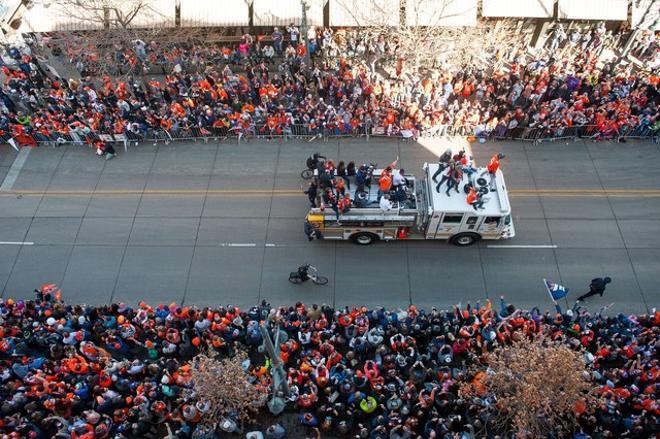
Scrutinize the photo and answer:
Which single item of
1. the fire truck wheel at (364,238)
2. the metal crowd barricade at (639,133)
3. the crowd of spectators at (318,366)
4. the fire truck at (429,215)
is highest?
the metal crowd barricade at (639,133)

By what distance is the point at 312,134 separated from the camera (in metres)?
23.1

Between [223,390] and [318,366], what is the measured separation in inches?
115

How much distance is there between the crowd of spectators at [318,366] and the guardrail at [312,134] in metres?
8.72

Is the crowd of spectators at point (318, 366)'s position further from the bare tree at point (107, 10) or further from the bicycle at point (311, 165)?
the bare tree at point (107, 10)

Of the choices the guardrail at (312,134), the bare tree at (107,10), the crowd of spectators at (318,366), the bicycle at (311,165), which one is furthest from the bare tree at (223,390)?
the bare tree at (107,10)

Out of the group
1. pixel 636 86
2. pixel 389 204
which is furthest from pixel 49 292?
pixel 636 86

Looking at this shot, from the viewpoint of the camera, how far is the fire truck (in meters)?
17.5

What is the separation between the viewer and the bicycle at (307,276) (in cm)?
1784

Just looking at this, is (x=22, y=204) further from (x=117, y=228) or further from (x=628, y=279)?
(x=628, y=279)

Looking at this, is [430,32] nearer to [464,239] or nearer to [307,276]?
[464,239]

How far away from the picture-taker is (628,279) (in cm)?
1808

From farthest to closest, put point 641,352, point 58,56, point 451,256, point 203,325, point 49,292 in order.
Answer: point 58,56
point 451,256
point 49,292
point 203,325
point 641,352

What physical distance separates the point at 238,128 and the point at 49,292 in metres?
10.3

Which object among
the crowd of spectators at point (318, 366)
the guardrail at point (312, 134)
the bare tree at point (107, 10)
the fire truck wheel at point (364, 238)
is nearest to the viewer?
the crowd of spectators at point (318, 366)
